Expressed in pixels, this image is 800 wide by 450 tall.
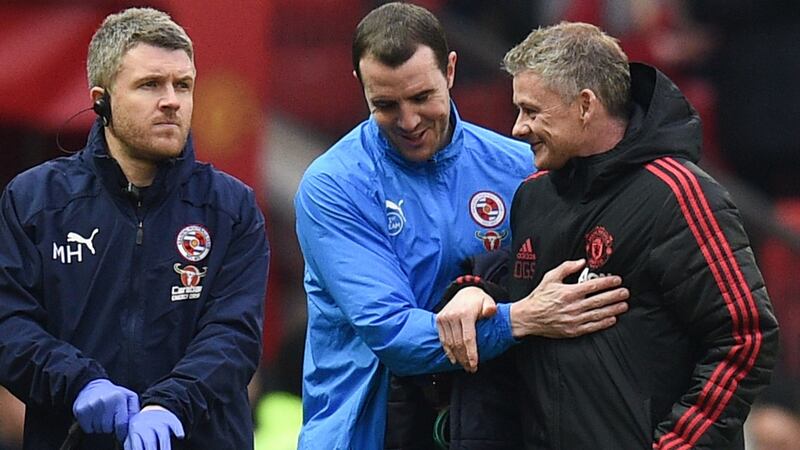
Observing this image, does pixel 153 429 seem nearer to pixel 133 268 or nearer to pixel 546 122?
pixel 133 268

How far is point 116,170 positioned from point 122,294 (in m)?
0.29

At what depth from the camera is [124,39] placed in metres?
4.19

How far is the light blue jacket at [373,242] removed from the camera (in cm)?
427

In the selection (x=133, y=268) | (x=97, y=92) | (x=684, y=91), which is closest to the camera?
(x=133, y=268)

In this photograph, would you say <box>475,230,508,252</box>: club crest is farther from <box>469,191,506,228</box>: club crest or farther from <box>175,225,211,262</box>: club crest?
<box>175,225,211,262</box>: club crest

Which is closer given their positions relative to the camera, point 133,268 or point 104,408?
point 104,408

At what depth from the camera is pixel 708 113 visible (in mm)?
8109

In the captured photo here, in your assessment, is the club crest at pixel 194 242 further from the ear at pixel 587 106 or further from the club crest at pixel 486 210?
the ear at pixel 587 106

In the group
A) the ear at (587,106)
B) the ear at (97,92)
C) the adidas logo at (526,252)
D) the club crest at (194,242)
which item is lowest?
the adidas logo at (526,252)

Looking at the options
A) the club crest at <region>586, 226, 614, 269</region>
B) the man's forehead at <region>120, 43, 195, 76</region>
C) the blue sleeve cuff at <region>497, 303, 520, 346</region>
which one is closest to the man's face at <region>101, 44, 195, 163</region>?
the man's forehead at <region>120, 43, 195, 76</region>

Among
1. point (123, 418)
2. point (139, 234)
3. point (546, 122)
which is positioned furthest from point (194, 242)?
point (546, 122)

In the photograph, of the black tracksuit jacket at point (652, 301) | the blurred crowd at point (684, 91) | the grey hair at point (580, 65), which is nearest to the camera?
the black tracksuit jacket at point (652, 301)

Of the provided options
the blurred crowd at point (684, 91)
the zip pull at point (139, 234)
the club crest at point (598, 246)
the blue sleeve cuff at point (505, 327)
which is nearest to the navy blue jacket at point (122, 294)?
the zip pull at point (139, 234)

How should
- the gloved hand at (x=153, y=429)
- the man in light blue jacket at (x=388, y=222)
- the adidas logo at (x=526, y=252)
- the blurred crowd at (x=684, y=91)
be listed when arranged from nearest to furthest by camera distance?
the gloved hand at (x=153, y=429) < the adidas logo at (x=526, y=252) < the man in light blue jacket at (x=388, y=222) < the blurred crowd at (x=684, y=91)
